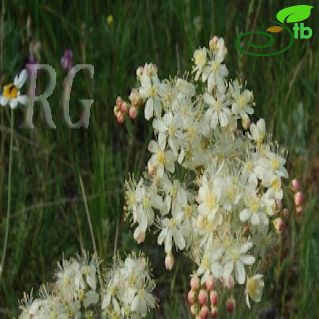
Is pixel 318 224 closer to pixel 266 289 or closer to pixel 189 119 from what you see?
pixel 266 289

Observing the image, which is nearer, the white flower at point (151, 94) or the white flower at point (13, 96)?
the white flower at point (151, 94)

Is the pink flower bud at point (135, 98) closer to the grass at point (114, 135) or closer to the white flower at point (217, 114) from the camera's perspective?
the white flower at point (217, 114)

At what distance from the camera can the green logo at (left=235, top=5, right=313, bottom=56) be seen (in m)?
2.84

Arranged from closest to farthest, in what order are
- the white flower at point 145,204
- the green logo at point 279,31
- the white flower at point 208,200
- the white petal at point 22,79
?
the white flower at point 208,200 → the white flower at point 145,204 → the white petal at point 22,79 → the green logo at point 279,31

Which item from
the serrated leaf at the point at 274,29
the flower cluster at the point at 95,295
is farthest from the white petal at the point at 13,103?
the serrated leaf at the point at 274,29

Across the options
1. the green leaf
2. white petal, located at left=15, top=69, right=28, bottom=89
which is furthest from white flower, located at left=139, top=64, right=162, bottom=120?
the green leaf

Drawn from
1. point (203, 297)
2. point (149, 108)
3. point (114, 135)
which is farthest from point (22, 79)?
point (203, 297)

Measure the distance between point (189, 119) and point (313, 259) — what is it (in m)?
0.80

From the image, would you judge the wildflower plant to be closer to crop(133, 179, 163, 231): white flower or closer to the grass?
crop(133, 179, 163, 231): white flower

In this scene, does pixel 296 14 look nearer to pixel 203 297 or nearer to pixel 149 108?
pixel 149 108

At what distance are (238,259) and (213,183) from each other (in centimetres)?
13

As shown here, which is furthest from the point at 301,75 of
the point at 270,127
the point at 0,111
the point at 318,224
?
the point at 0,111

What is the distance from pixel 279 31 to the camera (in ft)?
9.42

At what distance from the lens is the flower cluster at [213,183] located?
1518 mm
